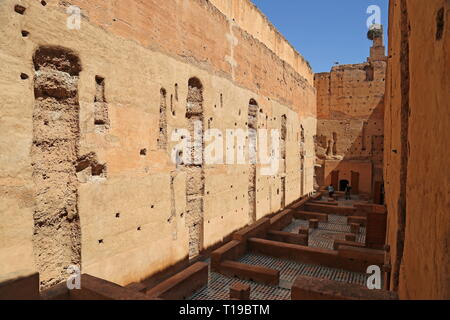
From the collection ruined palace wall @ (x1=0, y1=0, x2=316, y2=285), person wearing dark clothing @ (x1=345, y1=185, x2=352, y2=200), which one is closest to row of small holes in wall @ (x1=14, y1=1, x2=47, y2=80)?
ruined palace wall @ (x1=0, y1=0, x2=316, y2=285)

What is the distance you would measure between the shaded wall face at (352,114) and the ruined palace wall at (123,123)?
14.7m

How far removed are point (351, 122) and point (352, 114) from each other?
58 centimetres

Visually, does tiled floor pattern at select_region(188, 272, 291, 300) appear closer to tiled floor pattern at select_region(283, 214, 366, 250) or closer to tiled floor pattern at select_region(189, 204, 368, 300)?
tiled floor pattern at select_region(189, 204, 368, 300)

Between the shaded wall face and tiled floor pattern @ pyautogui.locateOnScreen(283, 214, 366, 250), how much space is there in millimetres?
9212

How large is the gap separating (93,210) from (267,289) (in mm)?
4107

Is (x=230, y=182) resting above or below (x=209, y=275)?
above

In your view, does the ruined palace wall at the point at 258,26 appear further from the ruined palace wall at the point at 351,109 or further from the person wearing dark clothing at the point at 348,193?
the person wearing dark clothing at the point at 348,193

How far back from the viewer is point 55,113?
4.97 meters

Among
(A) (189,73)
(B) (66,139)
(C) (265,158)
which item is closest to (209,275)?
(B) (66,139)

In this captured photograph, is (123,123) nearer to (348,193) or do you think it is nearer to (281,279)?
(281,279)

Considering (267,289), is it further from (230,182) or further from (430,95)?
(430,95)

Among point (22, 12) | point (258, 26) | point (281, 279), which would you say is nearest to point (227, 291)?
point (281, 279)

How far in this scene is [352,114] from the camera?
22328 millimetres

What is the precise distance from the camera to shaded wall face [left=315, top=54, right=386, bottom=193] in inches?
852
